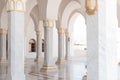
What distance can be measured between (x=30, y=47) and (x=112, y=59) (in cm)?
2344

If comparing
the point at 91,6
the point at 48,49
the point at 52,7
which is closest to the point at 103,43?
the point at 91,6

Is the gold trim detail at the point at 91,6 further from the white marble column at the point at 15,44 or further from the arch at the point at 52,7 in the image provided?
the arch at the point at 52,7

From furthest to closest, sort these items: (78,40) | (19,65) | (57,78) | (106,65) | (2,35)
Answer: (78,40), (2,35), (57,78), (19,65), (106,65)

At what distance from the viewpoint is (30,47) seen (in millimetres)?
27000

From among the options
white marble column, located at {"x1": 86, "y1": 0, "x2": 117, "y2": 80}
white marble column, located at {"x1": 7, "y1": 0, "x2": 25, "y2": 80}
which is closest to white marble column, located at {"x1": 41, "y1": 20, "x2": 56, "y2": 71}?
white marble column, located at {"x1": 7, "y1": 0, "x2": 25, "y2": 80}

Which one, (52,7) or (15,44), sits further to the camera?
(52,7)

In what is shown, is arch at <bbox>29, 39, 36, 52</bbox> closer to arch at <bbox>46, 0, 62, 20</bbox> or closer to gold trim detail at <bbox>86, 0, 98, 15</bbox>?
arch at <bbox>46, 0, 62, 20</bbox>

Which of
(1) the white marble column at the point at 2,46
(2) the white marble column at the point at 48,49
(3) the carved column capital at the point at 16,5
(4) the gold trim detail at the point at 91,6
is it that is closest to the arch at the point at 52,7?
(2) the white marble column at the point at 48,49

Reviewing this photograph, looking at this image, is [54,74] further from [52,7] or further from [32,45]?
[32,45]

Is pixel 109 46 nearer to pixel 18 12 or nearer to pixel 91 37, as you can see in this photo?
pixel 91 37

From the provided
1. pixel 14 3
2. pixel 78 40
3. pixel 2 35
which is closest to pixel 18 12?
pixel 14 3

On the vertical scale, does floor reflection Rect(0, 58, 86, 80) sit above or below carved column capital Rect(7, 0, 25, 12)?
below

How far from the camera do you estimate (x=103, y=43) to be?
3932 mm

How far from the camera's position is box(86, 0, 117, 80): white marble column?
3.92 m
